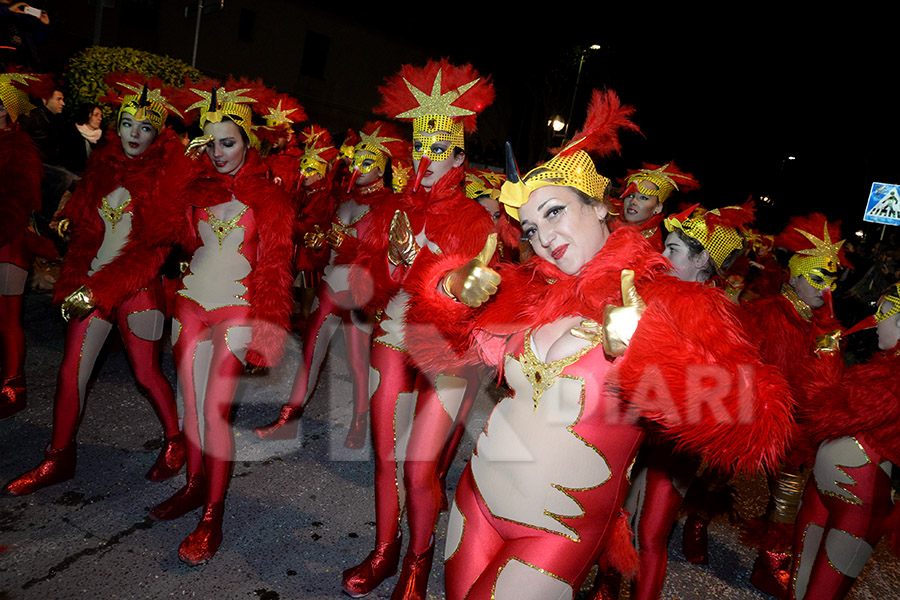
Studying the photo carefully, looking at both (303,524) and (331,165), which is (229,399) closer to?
(303,524)

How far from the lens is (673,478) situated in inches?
109

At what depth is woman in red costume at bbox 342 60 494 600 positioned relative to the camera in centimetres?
271

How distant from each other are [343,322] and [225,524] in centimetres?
191

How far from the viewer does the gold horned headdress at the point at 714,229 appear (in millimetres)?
3004

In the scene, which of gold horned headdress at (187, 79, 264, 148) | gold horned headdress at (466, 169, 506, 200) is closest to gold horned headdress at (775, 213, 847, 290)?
gold horned headdress at (466, 169, 506, 200)

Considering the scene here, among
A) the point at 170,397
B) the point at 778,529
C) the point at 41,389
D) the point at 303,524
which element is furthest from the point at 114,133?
the point at 778,529

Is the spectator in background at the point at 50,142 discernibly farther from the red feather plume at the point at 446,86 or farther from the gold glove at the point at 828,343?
the gold glove at the point at 828,343

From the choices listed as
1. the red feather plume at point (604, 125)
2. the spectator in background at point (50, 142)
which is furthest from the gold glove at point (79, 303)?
the red feather plume at point (604, 125)

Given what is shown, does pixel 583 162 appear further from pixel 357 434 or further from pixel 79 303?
pixel 357 434

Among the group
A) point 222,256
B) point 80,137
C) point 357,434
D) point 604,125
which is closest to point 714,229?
point 604,125

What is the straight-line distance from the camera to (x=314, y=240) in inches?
191

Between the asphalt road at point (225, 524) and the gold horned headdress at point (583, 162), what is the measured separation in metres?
2.29

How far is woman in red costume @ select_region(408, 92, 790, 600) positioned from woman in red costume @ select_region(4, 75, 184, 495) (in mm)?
2183

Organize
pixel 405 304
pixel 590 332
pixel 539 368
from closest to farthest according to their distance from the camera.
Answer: pixel 590 332, pixel 539 368, pixel 405 304
